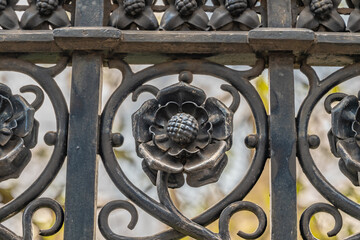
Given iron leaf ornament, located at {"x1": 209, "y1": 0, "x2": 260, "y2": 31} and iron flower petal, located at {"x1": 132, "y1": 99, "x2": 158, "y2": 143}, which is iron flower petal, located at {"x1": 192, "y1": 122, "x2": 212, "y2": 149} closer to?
iron flower petal, located at {"x1": 132, "y1": 99, "x2": 158, "y2": 143}

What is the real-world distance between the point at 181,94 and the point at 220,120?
126 mm

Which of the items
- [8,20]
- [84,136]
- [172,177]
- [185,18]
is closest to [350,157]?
[172,177]

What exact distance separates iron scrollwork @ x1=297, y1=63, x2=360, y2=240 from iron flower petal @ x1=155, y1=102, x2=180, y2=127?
1.06ft


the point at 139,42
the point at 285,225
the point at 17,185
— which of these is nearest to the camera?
the point at 285,225

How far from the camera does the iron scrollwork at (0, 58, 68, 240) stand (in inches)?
73.8

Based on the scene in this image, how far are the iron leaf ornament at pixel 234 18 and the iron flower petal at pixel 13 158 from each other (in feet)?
1.94

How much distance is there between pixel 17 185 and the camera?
3428 mm

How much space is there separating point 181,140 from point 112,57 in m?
0.31

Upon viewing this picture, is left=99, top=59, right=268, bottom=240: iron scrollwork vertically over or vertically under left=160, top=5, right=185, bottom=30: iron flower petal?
under

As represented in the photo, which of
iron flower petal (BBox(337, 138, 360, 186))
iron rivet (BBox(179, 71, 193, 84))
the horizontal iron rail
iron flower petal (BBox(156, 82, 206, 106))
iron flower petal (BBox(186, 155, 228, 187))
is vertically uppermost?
the horizontal iron rail

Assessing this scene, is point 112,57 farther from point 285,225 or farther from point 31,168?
point 31,168

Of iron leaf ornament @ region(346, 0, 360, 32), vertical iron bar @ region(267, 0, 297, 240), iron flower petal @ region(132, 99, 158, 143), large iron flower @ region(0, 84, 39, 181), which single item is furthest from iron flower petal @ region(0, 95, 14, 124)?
iron leaf ornament @ region(346, 0, 360, 32)

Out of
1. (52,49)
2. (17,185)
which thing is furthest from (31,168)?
(52,49)

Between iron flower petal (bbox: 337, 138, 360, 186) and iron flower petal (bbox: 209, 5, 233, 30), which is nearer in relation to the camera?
iron flower petal (bbox: 337, 138, 360, 186)
